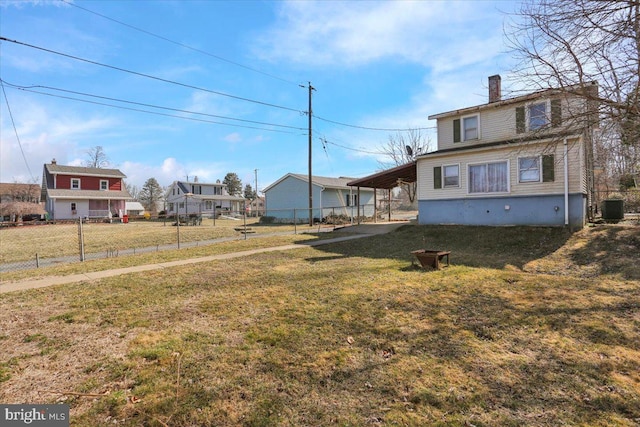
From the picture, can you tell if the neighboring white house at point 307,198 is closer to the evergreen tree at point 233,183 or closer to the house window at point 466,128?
the house window at point 466,128

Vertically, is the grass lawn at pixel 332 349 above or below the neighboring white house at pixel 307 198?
below

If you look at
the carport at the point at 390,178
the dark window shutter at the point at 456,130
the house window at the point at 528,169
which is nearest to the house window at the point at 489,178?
the house window at the point at 528,169

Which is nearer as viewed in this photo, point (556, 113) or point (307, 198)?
point (556, 113)

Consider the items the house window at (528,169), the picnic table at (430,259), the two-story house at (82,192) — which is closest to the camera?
the picnic table at (430,259)

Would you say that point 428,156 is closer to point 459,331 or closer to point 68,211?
point 459,331

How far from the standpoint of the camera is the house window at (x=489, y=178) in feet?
43.8

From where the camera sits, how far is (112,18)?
1052 centimetres

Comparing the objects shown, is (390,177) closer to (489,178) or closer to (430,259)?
(489,178)

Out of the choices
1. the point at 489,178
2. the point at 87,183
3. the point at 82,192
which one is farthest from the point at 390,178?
the point at 87,183

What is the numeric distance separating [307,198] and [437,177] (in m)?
14.5

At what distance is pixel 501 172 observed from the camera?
44.0 ft

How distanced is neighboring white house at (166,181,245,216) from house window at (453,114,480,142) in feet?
102

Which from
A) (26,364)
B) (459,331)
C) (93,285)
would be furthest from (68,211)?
(459,331)

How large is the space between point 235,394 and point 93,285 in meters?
5.40
